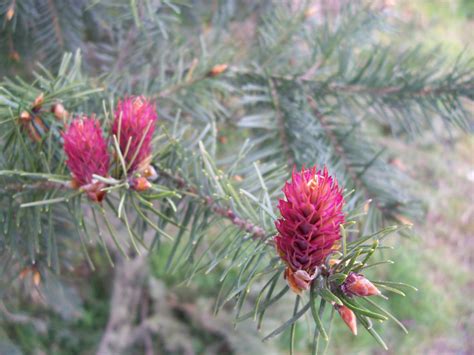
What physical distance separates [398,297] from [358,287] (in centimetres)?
191

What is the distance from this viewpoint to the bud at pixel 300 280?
12.5 inches

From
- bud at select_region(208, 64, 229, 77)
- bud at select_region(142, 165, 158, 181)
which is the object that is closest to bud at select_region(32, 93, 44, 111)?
bud at select_region(142, 165, 158, 181)

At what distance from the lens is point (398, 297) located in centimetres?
204

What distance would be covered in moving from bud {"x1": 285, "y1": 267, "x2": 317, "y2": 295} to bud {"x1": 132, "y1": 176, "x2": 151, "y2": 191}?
0.15 metres

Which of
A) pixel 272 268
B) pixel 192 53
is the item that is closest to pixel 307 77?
pixel 192 53

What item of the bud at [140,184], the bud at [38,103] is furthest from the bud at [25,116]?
the bud at [140,184]

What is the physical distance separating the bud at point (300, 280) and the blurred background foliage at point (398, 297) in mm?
424

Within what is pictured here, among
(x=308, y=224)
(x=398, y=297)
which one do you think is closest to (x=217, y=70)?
(x=308, y=224)

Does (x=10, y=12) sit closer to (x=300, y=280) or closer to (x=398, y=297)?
(x=300, y=280)

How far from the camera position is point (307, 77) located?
2.03ft

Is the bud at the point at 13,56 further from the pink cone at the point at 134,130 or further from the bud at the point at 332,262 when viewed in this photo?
the bud at the point at 332,262

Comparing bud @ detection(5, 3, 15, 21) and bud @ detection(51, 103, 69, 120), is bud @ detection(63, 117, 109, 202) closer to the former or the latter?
bud @ detection(51, 103, 69, 120)

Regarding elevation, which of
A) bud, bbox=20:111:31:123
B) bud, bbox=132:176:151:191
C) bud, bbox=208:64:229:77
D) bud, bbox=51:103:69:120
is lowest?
bud, bbox=132:176:151:191

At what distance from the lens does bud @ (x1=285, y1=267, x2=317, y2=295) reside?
0.32m
